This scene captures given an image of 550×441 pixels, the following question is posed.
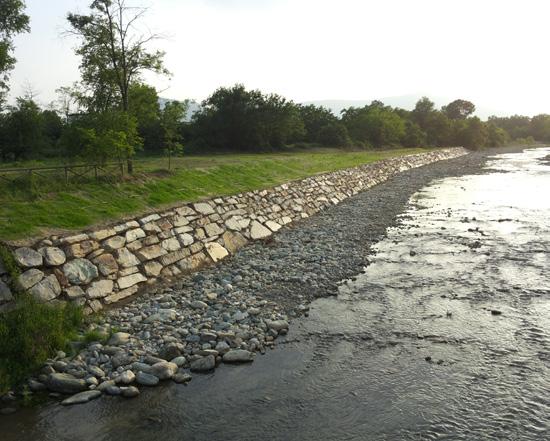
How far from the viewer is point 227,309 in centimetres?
1271

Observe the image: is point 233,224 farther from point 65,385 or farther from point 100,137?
point 65,385

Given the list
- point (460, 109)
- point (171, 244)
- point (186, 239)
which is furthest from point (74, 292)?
point (460, 109)

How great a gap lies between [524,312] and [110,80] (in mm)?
20993

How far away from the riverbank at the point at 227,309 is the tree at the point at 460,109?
126000 millimetres

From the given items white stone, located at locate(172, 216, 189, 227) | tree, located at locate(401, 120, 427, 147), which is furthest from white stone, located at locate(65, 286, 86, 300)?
tree, located at locate(401, 120, 427, 147)

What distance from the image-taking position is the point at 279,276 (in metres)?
15.6

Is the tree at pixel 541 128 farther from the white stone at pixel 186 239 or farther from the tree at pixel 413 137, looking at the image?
the white stone at pixel 186 239

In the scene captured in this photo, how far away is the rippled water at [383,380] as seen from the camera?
311 inches

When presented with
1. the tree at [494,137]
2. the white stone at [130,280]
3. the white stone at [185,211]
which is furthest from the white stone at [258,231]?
the tree at [494,137]

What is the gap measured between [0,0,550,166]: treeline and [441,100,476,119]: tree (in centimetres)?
2036

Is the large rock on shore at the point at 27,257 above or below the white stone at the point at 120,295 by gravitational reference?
above

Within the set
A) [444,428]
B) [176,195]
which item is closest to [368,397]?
[444,428]

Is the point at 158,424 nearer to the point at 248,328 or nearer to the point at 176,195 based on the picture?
the point at 248,328

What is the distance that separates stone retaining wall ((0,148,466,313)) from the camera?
480 inches
